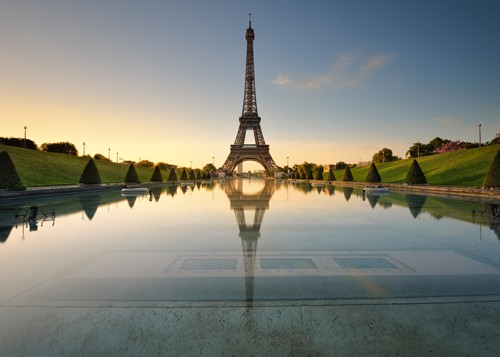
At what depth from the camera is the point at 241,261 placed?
6.06m

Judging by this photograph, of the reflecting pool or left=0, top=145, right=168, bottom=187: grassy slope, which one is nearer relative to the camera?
the reflecting pool

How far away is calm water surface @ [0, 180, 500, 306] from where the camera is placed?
4434 mm

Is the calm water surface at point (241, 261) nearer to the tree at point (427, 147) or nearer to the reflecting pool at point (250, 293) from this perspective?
the reflecting pool at point (250, 293)

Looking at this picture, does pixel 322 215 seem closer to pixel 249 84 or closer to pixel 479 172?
pixel 479 172

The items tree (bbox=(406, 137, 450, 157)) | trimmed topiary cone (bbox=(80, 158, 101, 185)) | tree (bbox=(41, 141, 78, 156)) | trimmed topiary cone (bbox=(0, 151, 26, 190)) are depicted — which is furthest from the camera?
tree (bbox=(406, 137, 450, 157))

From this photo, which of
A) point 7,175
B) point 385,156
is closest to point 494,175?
point 7,175

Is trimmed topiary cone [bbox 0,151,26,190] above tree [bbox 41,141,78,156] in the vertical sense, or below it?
below

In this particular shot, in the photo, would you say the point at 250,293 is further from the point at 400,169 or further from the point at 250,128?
the point at 250,128

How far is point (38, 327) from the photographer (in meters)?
3.46

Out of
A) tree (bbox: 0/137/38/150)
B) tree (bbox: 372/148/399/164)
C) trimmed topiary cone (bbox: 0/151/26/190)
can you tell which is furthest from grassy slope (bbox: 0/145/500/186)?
tree (bbox: 372/148/399/164)

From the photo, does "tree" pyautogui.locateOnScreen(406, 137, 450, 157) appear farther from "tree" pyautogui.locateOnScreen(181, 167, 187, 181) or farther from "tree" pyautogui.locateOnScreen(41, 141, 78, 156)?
"tree" pyautogui.locateOnScreen(41, 141, 78, 156)

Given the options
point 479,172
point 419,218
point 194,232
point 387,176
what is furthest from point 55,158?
point 479,172

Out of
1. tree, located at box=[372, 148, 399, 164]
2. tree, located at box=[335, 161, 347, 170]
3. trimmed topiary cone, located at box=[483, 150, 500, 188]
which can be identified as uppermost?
tree, located at box=[372, 148, 399, 164]

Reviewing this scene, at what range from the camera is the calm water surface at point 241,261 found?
4.43m
